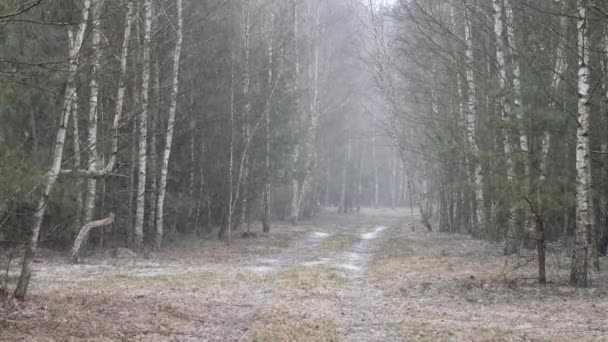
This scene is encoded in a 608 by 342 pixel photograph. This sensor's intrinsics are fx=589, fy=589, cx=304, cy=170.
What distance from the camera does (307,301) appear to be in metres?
10.5

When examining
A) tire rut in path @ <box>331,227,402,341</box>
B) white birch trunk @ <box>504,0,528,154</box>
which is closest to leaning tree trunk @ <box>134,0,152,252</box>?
tire rut in path @ <box>331,227,402,341</box>

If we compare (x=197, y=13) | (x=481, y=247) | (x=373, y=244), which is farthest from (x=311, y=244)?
(x=197, y=13)

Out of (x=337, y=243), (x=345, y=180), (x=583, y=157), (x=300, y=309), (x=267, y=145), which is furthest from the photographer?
(x=345, y=180)

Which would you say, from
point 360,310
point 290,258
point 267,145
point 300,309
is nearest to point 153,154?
point 290,258

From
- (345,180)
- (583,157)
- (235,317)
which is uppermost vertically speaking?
(345,180)

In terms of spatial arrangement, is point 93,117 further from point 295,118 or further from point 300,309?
point 295,118

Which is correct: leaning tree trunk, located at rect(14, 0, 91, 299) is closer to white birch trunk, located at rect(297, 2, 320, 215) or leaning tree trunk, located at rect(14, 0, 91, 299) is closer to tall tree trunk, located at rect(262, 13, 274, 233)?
tall tree trunk, located at rect(262, 13, 274, 233)

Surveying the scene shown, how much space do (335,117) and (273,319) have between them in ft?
127

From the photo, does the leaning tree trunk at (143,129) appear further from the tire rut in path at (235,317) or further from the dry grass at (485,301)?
the dry grass at (485,301)

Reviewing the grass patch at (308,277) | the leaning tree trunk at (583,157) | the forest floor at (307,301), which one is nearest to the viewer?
the forest floor at (307,301)

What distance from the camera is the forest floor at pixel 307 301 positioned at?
7.94 m

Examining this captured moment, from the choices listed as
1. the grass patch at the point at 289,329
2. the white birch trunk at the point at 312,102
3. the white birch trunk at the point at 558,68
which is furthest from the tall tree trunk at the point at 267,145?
the grass patch at the point at 289,329

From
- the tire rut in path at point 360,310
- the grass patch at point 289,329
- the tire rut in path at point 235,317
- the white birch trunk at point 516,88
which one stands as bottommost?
the tire rut in path at point 235,317

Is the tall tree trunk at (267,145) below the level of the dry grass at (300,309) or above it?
above
